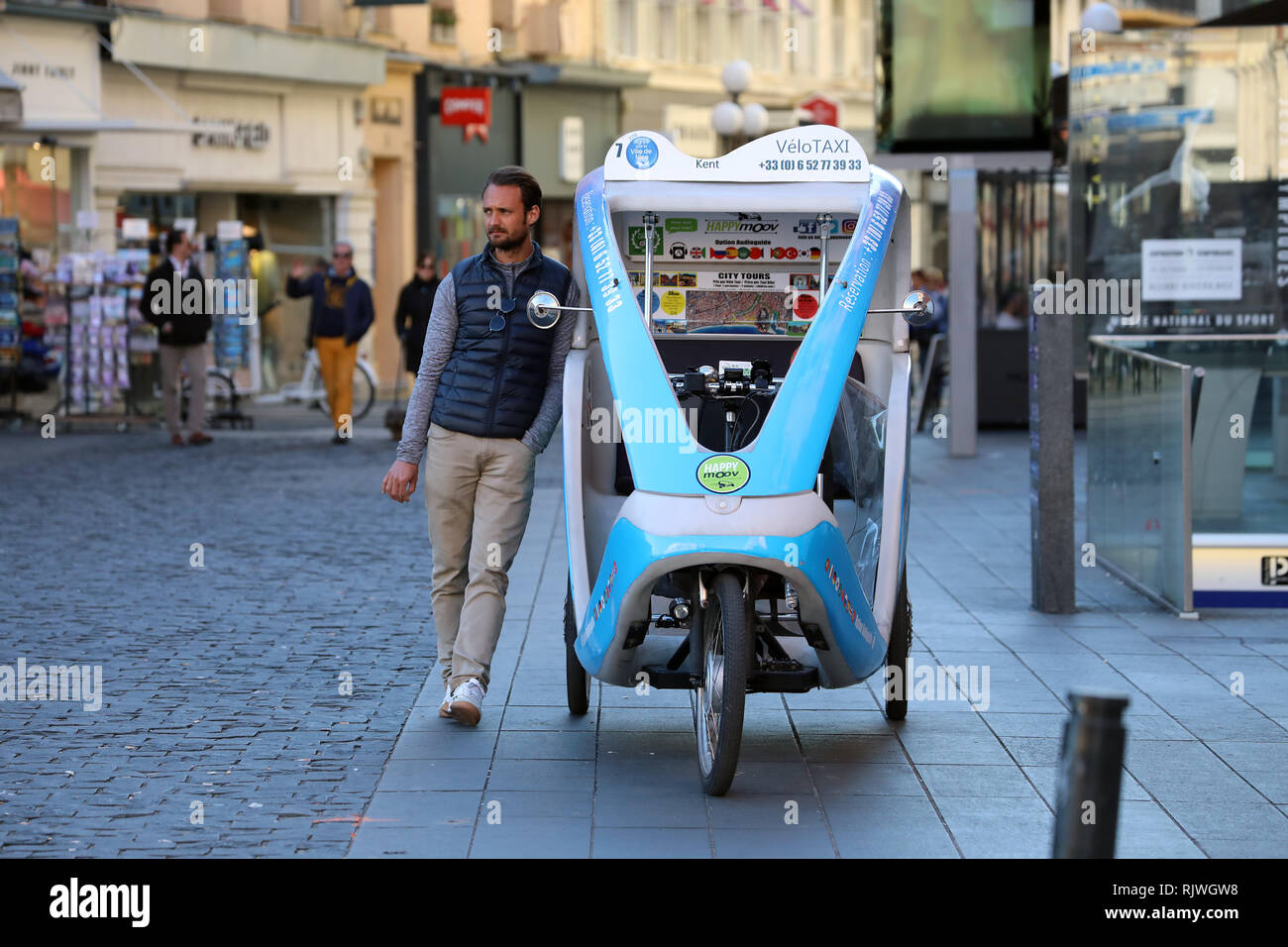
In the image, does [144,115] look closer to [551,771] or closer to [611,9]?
[611,9]

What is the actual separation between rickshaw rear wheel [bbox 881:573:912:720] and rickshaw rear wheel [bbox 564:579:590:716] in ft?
3.64

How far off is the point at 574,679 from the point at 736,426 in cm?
128

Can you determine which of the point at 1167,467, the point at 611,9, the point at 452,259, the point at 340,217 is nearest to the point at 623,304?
the point at 1167,467

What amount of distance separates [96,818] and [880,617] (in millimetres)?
2624

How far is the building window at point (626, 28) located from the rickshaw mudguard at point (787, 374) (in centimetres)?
3626

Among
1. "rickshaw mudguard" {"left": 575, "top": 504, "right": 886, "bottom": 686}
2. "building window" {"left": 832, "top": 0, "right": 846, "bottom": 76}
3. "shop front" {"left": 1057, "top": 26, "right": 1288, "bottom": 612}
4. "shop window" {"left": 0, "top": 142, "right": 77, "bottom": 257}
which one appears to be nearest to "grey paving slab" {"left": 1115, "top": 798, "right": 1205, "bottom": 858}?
"rickshaw mudguard" {"left": 575, "top": 504, "right": 886, "bottom": 686}

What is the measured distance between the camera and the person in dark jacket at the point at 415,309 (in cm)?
2228

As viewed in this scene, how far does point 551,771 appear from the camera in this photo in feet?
22.8

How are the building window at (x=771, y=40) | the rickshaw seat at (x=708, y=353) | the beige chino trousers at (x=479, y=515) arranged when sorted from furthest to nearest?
the building window at (x=771, y=40), the rickshaw seat at (x=708, y=353), the beige chino trousers at (x=479, y=515)

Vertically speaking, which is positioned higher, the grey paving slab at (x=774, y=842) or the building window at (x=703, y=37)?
the building window at (x=703, y=37)

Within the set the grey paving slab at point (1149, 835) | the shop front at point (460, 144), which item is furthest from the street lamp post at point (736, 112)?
the grey paving slab at point (1149, 835)

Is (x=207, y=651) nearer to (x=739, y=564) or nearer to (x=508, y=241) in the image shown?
(x=508, y=241)

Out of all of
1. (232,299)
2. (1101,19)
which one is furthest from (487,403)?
(232,299)

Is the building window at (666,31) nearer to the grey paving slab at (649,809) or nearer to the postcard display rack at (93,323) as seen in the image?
the postcard display rack at (93,323)
